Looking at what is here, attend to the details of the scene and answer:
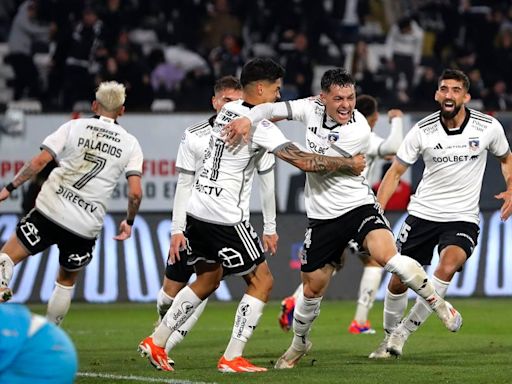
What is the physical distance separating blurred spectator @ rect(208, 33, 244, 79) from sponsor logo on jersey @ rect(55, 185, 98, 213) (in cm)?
1177

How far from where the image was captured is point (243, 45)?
23781 millimetres

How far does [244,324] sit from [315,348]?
257 centimetres

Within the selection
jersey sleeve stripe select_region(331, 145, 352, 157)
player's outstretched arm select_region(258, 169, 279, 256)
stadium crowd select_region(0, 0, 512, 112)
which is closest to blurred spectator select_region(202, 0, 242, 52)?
stadium crowd select_region(0, 0, 512, 112)

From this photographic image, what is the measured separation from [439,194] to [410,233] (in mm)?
440

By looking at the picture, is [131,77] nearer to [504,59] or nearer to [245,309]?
[504,59]

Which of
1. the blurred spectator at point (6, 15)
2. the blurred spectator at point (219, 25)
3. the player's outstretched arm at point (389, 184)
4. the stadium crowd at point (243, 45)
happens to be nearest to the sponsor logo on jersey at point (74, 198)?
the player's outstretched arm at point (389, 184)

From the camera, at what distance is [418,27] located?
24.9 m

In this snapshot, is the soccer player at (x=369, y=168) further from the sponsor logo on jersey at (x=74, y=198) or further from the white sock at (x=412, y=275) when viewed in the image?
the sponsor logo on jersey at (x=74, y=198)

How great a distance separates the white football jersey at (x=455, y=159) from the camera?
36.8ft

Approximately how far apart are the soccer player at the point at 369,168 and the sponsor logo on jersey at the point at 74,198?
8.96ft

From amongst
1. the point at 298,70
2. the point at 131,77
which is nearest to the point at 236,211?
the point at 131,77

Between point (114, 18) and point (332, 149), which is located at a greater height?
point (332, 149)

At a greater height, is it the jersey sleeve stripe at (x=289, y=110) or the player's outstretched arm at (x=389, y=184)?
the jersey sleeve stripe at (x=289, y=110)

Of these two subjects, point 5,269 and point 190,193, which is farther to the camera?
point 5,269
